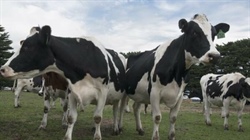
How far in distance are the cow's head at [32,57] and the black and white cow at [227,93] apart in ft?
31.7

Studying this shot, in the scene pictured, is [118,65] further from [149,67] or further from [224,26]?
[224,26]

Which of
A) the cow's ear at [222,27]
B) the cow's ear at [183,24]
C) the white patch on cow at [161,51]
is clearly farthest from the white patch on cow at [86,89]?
the cow's ear at [222,27]

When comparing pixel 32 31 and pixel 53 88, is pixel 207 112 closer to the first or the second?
pixel 53 88

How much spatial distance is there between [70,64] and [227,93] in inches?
397

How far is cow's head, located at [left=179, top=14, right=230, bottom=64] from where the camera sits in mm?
6571

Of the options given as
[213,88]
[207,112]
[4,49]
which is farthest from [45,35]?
[4,49]

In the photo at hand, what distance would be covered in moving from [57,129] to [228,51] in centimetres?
4089

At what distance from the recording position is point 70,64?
271 inches

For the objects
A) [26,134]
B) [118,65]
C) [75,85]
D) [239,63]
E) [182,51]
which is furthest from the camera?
[239,63]

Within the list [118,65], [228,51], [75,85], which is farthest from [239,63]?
[75,85]

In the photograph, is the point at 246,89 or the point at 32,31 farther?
the point at 246,89

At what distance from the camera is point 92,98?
7.02m

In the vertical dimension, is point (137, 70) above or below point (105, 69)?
above

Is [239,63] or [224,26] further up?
[239,63]
